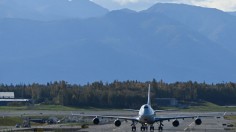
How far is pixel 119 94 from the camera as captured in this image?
6545 inches

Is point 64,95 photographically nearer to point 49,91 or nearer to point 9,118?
point 49,91

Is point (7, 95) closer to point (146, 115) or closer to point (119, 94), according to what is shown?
point (119, 94)

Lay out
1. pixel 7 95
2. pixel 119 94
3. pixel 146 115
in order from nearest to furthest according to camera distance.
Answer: pixel 146 115 → pixel 119 94 → pixel 7 95

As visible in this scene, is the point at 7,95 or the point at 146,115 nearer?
the point at 146,115

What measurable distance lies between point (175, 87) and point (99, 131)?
381 feet

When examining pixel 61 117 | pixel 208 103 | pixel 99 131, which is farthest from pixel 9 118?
pixel 208 103

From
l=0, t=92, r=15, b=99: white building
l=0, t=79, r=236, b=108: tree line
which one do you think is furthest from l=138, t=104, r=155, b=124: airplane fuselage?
l=0, t=92, r=15, b=99: white building

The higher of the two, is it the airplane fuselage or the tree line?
the tree line

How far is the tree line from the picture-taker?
16412 centimetres

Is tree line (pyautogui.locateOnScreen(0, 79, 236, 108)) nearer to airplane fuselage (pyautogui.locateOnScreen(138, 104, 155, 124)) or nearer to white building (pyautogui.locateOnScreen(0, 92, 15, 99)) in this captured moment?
white building (pyautogui.locateOnScreen(0, 92, 15, 99))

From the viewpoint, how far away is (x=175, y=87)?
19188 cm

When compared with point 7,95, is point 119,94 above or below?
below

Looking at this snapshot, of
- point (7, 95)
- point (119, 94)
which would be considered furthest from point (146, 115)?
point (7, 95)

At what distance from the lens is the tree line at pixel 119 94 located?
538ft
